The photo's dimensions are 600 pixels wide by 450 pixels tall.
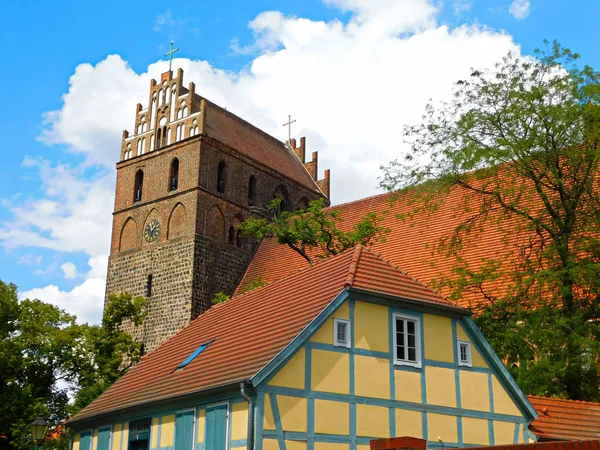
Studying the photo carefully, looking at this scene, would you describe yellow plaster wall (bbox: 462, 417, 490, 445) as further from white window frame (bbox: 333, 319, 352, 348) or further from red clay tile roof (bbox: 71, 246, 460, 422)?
white window frame (bbox: 333, 319, 352, 348)

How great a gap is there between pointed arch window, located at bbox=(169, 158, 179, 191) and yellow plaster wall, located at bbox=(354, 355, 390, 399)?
20652 mm

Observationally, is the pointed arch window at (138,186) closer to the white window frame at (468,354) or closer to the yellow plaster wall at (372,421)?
the white window frame at (468,354)

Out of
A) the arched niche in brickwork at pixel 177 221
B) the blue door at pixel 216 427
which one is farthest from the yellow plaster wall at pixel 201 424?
the arched niche in brickwork at pixel 177 221

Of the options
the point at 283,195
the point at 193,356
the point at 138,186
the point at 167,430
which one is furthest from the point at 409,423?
the point at 283,195

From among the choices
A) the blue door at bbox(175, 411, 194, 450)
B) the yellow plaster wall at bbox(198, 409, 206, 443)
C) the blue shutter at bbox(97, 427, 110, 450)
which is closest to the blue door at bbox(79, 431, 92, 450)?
the blue shutter at bbox(97, 427, 110, 450)

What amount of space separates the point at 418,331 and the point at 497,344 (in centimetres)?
461

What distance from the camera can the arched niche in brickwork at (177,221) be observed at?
31859 millimetres

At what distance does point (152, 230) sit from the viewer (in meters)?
32.9

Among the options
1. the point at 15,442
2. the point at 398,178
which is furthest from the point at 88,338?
the point at 398,178

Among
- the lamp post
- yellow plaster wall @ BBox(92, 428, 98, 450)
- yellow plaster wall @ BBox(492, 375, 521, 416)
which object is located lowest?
yellow plaster wall @ BBox(92, 428, 98, 450)

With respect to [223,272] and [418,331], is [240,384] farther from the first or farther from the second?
[223,272]

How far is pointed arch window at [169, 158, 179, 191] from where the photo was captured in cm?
3297

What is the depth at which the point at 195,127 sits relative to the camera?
32.5 m

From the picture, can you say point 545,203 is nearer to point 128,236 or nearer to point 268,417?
point 268,417
